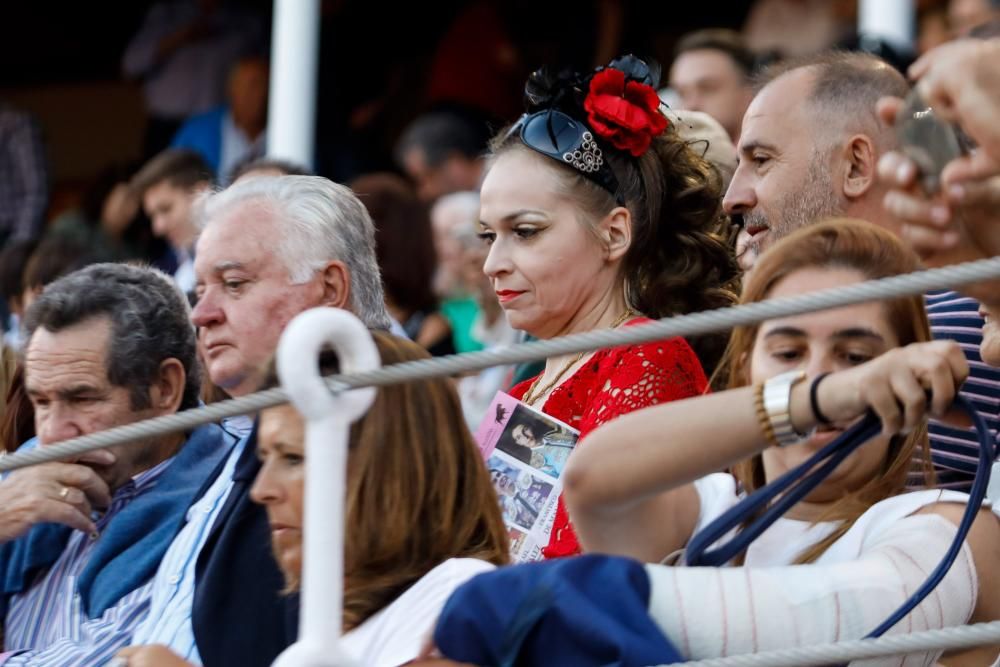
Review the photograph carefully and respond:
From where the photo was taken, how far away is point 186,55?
7.90 m

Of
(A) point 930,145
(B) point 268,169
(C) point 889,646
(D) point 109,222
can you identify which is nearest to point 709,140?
(B) point 268,169

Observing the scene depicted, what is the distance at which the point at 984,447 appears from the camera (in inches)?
83.6

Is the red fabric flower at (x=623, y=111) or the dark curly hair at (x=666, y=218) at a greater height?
the red fabric flower at (x=623, y=111)

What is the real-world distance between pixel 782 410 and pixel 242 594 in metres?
1.10

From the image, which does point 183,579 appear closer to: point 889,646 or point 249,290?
point 249,290

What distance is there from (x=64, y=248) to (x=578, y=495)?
12.4ft

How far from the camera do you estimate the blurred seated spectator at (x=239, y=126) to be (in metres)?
7.23

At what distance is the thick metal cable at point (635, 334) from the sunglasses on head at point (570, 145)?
51.8 inches

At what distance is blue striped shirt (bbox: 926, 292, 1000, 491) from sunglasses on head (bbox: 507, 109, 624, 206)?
66 cm

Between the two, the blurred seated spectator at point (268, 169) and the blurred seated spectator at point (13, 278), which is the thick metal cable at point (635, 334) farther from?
the blurred seated spectator at point (13, 278)

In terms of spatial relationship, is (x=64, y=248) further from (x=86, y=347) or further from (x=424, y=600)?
(x=424, y=600)

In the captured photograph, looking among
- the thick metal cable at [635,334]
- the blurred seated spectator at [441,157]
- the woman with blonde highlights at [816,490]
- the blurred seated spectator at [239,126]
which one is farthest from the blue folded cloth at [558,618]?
the blurred seated spectator at [239,126]

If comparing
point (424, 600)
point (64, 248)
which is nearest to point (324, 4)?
point (64, 248)

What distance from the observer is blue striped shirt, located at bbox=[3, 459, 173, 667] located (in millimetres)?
3131
